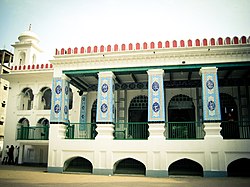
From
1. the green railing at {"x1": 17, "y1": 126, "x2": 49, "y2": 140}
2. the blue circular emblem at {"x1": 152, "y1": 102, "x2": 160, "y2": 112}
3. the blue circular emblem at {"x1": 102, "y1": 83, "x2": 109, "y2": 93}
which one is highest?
the blue circular emblem at {"x1": 102, "y1": 83, "x2": 109, "y2": 93}

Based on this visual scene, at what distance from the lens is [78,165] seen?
1141cm

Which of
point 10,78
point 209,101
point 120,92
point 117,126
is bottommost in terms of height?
point 117,126

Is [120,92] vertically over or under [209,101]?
over

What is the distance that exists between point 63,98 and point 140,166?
189 inches

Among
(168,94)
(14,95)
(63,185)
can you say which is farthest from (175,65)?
(14,95)

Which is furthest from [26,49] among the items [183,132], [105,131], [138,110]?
[183,132]

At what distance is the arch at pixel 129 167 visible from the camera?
10.5m

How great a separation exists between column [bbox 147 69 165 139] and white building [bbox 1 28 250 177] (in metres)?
0.04

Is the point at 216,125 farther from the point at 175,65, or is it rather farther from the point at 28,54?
the point at 28,54

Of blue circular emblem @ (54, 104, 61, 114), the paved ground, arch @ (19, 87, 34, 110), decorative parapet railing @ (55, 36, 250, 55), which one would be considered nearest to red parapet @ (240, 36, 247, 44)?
decorative parapet railing @ (55, 36, 250, 55)

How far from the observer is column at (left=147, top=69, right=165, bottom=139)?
10.1 meters

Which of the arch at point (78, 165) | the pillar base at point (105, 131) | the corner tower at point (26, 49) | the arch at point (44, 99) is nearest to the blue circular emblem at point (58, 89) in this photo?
the pillar base at point (105, 131)

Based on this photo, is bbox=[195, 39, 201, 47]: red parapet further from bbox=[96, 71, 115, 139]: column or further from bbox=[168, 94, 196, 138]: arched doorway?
bbox=[96, 71, 115, 139]: column

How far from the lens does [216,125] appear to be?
978cm
